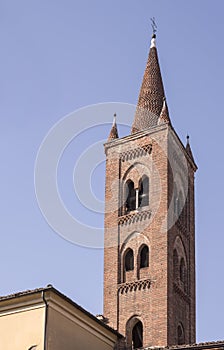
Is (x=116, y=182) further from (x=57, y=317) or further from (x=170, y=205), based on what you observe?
(x=57, y=317)

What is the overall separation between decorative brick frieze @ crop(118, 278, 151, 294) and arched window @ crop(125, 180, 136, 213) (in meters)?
2.96

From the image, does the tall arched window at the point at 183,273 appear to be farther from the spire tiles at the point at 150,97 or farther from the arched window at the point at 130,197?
the spire tiles at the point at 150,97

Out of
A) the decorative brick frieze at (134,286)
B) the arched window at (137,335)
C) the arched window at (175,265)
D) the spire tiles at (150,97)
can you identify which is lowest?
the arched window at (137,335)

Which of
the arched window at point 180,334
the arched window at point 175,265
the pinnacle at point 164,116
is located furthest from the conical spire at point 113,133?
the arched window at point 180,334

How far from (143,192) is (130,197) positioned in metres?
0.59

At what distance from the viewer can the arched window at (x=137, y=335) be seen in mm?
27019

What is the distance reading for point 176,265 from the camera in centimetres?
2867

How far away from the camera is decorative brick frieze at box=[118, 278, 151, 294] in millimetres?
27547

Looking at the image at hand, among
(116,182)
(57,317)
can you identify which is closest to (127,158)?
(116,182)

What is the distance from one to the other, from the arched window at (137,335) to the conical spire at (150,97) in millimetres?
7906

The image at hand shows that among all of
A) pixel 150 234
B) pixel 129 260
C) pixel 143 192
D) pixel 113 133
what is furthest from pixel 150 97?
pixel 129 260

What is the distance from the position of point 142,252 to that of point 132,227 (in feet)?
3.37

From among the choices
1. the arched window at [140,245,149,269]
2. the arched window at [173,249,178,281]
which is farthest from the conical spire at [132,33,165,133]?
the arched window at [173,249,178,281]

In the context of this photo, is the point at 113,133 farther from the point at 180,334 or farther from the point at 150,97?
the point at 180,334
